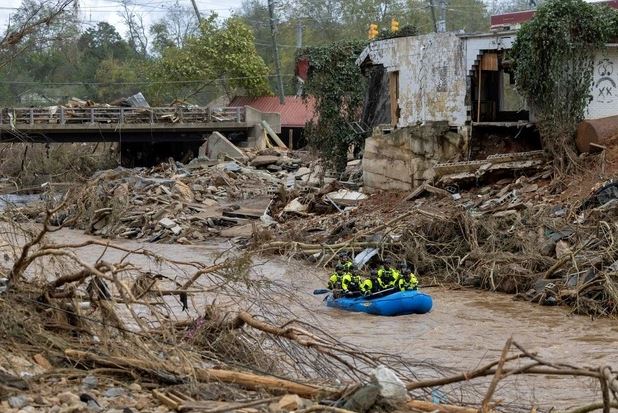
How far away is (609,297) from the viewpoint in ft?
54.9

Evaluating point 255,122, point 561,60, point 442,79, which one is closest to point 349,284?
point 561,60

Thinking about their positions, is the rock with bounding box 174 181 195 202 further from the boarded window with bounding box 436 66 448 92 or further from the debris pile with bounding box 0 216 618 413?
the debris pile with bounding box 0 216 618 413

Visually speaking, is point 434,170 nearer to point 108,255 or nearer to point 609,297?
point 108,255

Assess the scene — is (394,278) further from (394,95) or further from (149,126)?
(149,126)

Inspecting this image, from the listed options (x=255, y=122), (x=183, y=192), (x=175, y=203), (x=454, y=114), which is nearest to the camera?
(x=454, y=114)

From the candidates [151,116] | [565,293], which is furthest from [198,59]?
[565,293]

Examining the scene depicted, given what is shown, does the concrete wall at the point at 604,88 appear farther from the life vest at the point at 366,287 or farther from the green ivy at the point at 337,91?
the life vest at the point at 366,287

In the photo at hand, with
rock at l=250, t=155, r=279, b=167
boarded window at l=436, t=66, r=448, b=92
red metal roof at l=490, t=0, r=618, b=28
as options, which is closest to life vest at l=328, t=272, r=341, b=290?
boarded window at l=436, t=66, r=448, b=92

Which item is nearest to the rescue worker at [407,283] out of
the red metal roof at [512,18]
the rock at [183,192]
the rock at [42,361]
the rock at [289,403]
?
the rock at [42,361]

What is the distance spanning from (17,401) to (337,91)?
26.5m

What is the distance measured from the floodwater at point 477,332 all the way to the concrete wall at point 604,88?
326 inches

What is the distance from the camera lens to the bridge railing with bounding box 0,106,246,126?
139 feet

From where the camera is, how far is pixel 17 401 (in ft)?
24.7

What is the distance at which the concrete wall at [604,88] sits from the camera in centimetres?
2559
